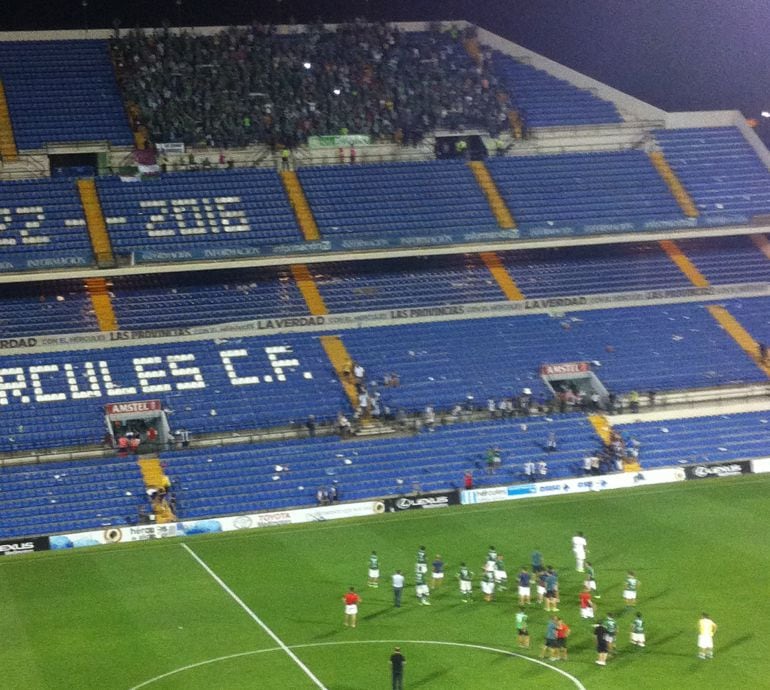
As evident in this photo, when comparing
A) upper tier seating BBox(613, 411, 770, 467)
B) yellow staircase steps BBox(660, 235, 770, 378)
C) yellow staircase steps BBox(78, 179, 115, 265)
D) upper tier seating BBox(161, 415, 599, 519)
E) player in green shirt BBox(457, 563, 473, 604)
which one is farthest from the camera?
yellow staircase steps BBox(660, 235, 770, 378)

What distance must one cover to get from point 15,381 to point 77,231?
724cm

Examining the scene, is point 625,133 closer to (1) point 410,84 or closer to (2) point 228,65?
(1) point 410,84

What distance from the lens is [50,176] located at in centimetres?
5747

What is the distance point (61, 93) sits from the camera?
59.6m

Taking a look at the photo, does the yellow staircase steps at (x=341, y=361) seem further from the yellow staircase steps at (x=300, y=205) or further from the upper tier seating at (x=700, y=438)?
the upper tier seating at (x=700, y=438)

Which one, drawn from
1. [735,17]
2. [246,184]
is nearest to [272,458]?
[246,184]

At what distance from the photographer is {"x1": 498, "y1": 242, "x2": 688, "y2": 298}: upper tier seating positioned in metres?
59.8

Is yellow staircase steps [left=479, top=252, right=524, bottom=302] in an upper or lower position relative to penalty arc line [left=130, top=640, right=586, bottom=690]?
upper

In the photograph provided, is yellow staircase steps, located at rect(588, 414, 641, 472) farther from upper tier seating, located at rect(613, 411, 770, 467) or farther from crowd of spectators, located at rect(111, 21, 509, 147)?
Answer: crowd of spectators, located at rect(111, 21, 509, 147)

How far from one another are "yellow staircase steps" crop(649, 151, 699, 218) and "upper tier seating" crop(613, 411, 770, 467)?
38.1ft

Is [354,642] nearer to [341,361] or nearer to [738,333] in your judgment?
[341,361]

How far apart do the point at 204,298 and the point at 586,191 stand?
1819cm

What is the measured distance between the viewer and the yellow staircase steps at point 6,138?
56.6m

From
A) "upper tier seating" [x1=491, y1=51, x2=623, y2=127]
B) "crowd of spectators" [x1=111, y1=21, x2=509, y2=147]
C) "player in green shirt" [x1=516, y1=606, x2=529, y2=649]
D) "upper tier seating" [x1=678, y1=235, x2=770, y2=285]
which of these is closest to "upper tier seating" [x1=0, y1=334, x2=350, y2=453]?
"crowd of spectators" [x1=111, y1=21, x2=509, y2=147]
